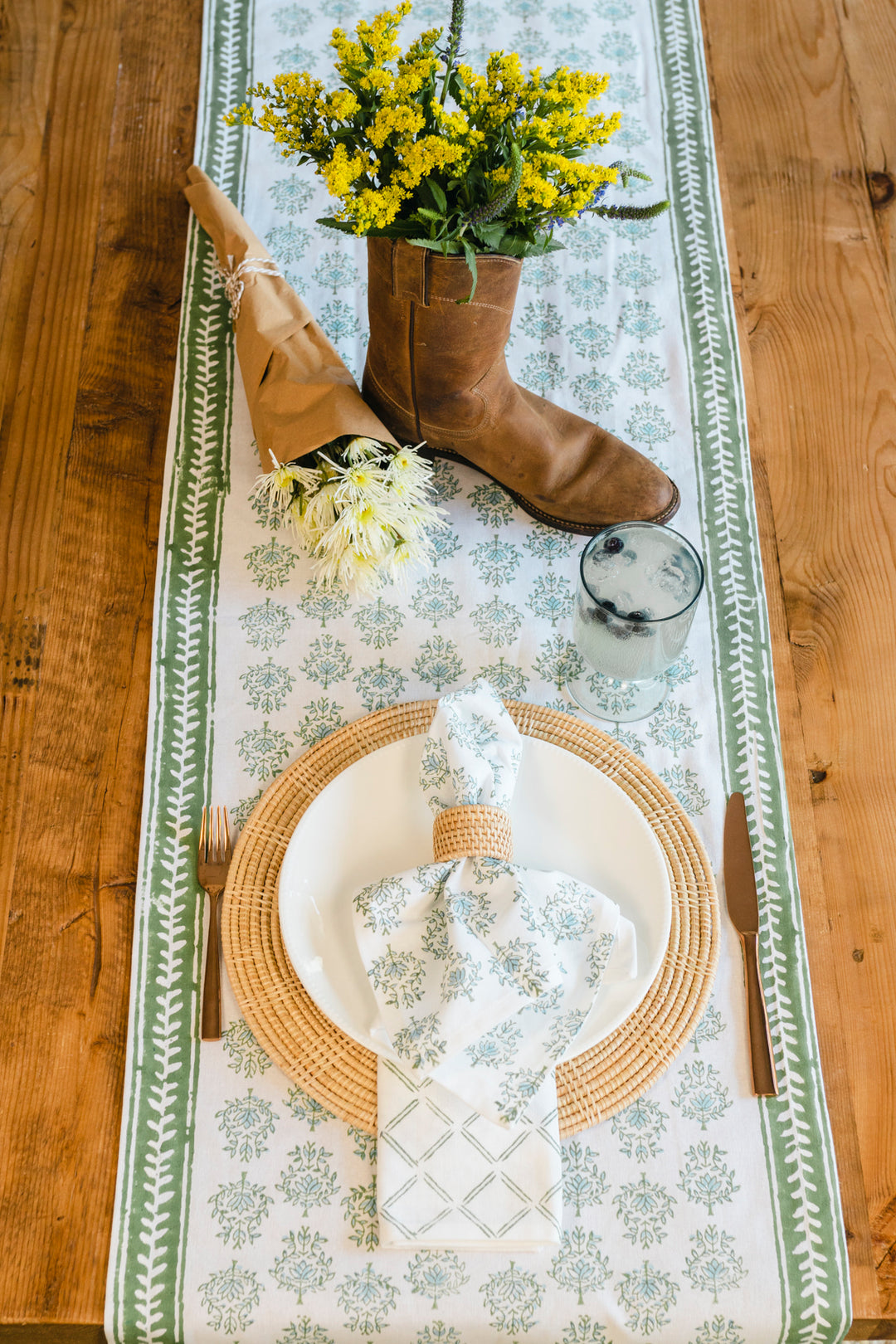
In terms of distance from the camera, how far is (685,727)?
42.2 inches

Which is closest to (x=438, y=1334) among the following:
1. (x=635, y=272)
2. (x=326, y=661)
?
(x=326, y=661)

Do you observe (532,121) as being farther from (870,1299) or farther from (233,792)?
(870,1299)

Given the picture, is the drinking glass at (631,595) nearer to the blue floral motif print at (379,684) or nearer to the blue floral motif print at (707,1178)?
the blue floral motif print at (379,684)

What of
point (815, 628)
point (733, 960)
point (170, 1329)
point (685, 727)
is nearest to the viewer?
point (170, 1329)

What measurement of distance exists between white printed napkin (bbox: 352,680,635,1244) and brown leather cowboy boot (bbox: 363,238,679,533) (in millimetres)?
403

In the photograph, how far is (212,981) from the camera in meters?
0.94

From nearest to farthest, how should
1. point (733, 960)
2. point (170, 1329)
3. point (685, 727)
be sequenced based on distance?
point (170, 1329) < point (733, 960) < point (685, 727)

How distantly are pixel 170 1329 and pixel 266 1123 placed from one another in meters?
0.17

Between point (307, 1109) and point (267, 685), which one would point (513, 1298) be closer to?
point (307, 1109)

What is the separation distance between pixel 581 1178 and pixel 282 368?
882 mm

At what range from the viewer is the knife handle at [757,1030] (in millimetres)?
909

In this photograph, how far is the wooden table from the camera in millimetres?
935

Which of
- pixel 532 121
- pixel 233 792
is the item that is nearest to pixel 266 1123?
pixel 233 792

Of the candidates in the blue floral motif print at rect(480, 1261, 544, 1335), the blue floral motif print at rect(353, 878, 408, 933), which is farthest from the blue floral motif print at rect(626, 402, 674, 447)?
the blue floral motif print at rect(480, 1261, 544, 1335)
